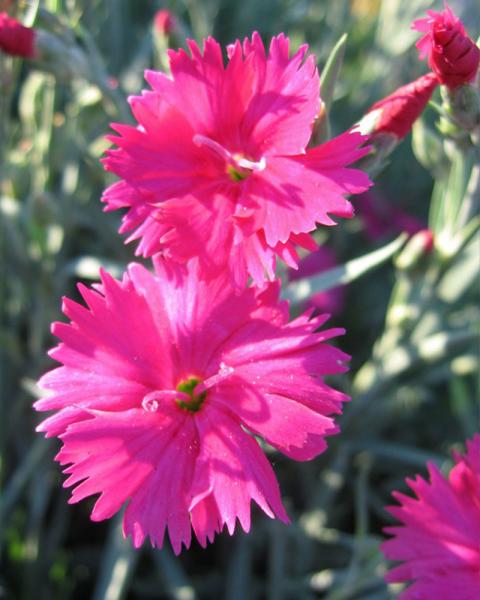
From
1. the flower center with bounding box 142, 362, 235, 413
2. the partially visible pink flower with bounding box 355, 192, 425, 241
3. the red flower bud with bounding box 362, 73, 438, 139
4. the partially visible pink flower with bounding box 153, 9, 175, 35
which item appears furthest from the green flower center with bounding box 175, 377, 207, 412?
the partially visible pink flower with bounding box 355, 192, 425, 241

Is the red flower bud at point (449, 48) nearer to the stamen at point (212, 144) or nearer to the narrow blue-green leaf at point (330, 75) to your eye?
the narrow blue-green leaf at point (330, 75)

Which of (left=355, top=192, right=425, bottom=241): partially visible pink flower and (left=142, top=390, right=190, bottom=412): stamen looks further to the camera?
(left=355, top=192, right=425, bottom=241): partially visible pink flower

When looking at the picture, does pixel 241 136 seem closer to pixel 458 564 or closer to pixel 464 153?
pixel 464 153

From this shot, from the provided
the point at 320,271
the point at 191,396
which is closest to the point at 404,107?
the point at 191,396

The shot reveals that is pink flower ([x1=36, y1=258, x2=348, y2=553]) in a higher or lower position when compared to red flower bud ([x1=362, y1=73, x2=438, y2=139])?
lower

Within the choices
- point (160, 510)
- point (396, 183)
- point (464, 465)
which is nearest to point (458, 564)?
point (464, 465)

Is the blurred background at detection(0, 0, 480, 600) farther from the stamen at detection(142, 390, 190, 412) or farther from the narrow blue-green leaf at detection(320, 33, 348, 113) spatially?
the stamen at detection(142, 390, 190, 412)

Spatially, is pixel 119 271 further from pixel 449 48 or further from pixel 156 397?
pixel 449 48
